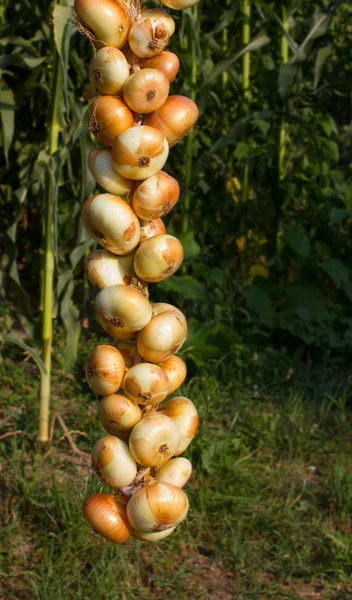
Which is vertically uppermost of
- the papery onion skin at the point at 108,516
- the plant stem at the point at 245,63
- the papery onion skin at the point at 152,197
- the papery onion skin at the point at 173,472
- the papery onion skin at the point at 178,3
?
the papery onion skin at the point at 178,3

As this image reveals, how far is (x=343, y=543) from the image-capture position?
2500mm

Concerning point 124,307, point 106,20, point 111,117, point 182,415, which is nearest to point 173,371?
point 182,415

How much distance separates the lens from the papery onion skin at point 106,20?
0.98 meters

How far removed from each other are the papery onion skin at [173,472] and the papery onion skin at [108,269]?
0.89 ft

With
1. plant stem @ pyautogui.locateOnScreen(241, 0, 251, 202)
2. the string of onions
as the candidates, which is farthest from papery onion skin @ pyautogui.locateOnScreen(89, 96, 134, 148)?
plant stem @ pyautogui.locateOnScreen(241, 0, 251, 202)

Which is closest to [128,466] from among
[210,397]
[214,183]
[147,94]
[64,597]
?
[147,94]

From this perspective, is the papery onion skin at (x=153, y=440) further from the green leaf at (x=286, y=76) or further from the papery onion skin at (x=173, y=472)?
the green leaf at (x=286, y=76)

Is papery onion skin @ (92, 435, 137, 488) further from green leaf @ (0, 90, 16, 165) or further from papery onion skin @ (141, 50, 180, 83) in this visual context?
green leaf @ (0, 90, 16, 165)

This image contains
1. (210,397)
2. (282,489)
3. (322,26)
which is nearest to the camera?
(282,489)

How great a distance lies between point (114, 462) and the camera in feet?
3.41

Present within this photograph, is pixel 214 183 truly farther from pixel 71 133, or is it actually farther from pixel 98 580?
pixel 98 580

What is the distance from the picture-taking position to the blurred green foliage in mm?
3555

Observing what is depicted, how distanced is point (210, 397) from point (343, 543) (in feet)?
3.28

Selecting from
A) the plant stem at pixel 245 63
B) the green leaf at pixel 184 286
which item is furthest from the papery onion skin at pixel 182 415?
the plant stem at pixel 245 63
